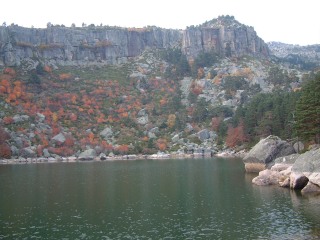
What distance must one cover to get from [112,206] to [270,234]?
21.4m

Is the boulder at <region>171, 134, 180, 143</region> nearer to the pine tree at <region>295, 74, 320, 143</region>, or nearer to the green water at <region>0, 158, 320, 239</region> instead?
the green water at <region>0, 158, 320, 239</region>

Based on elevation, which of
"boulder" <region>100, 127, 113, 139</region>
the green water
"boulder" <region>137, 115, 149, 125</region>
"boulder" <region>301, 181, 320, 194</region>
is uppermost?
"boulder" <region>137, 115, 149, 125</region>

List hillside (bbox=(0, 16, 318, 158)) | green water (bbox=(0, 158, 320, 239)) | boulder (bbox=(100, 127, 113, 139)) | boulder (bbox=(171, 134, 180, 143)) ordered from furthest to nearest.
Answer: boulder (bbox=(100, 127, 113, 139)) < boulder (bbox=(171, 134, 180, 143)) < hillside (bbox=(0, 16, 318, 158)) < green water (bbox=(0, 158, 320, 239))

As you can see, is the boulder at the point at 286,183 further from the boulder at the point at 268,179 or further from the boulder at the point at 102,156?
the boulder at the point at 102,156

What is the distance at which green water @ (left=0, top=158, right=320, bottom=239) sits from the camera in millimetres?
35281

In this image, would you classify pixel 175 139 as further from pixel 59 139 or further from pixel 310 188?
pixel 310 188

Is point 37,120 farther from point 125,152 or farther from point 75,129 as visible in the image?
point 125,152

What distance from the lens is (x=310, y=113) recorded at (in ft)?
208

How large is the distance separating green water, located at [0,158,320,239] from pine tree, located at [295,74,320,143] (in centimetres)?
1269

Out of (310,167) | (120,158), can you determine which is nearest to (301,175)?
(310,167)

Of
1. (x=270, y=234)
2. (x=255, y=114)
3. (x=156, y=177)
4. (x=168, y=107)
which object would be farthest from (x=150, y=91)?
(x=270, y=234)

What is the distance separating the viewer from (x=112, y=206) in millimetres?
48281

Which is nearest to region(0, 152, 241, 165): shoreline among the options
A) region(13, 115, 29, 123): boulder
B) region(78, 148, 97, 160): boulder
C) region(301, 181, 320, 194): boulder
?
region(78, 148, 97, 160): boulder

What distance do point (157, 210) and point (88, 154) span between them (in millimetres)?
98490
